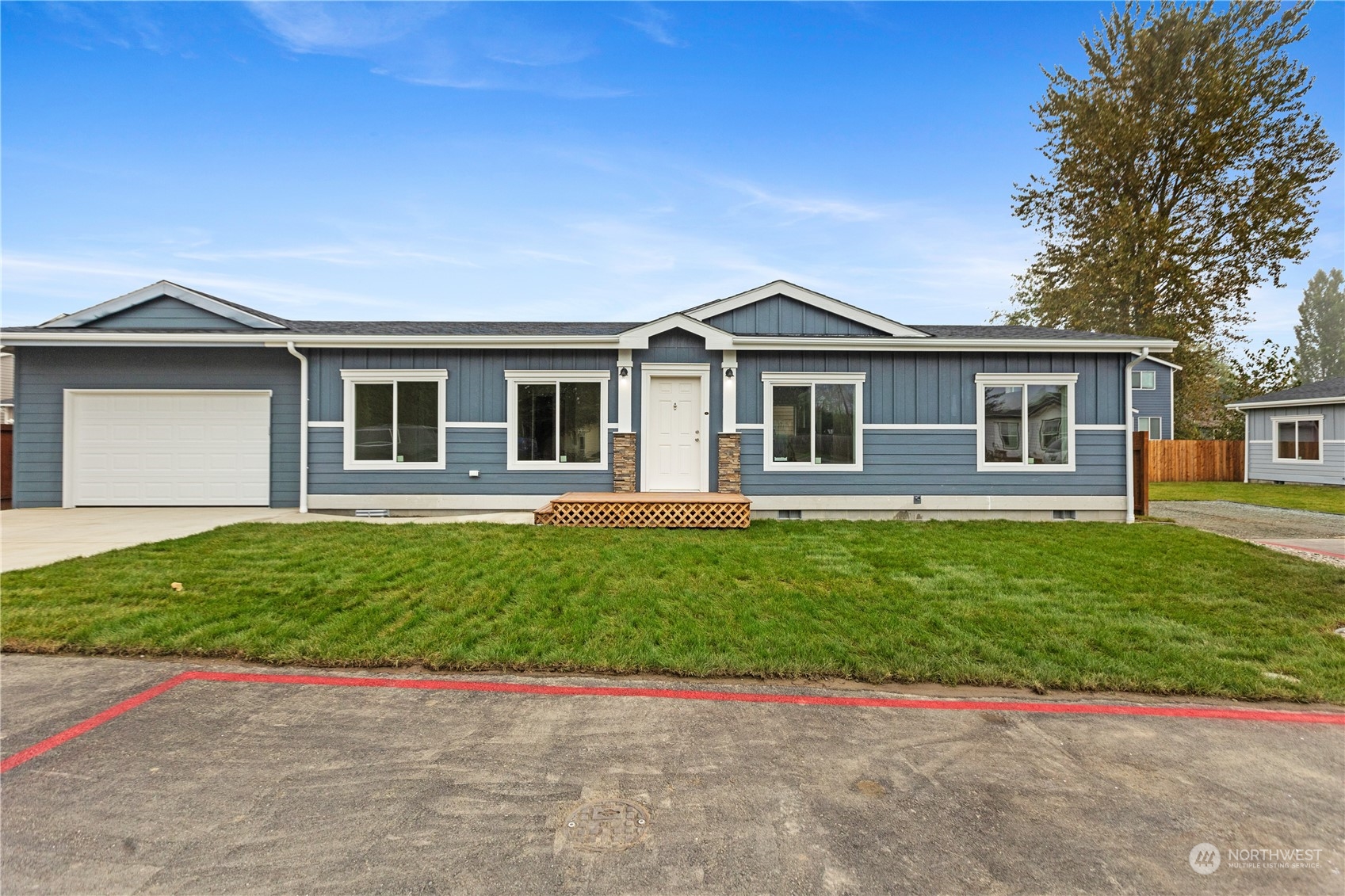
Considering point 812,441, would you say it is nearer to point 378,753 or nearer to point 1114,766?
point 1114,766

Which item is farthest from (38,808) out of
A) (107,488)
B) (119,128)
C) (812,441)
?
(119,128)

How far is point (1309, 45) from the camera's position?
20.6m

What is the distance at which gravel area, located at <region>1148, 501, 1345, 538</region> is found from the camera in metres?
9.34

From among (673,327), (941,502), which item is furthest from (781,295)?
(941,502)

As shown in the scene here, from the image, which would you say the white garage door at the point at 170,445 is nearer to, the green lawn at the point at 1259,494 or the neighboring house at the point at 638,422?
the neighboring house at the point at 638,422

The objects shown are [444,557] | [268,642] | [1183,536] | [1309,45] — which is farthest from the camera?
[1309,45]

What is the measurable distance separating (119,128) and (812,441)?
17744 millimetres

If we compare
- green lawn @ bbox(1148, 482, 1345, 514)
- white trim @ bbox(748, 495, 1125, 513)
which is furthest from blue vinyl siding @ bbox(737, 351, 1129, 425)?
green lawn @ bbox(1148, 482, 1345, 514)

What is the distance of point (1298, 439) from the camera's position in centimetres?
1856

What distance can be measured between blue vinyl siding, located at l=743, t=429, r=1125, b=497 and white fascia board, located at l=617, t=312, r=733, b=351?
1.67m

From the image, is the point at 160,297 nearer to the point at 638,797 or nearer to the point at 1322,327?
the point at 638,797

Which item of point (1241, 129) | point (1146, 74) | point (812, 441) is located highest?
point (1146, 74)

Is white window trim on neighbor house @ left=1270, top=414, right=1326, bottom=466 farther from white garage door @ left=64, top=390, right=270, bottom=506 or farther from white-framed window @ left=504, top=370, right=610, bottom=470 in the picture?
white garage door @ left=64, top=390, right=270, bottom=506

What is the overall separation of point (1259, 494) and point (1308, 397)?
5354 mm
